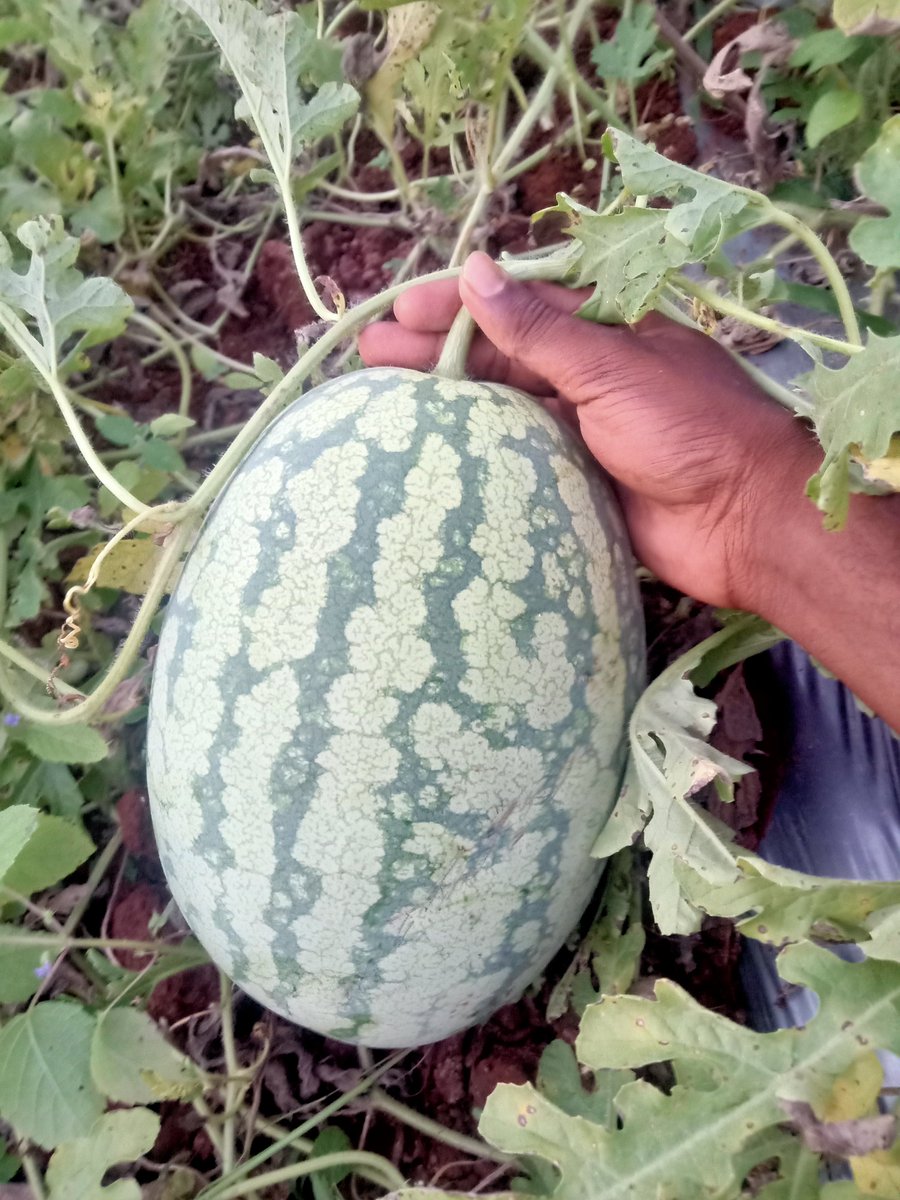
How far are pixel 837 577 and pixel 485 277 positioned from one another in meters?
0.56

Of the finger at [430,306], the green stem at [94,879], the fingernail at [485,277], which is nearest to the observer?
the fingernail at [485,277]

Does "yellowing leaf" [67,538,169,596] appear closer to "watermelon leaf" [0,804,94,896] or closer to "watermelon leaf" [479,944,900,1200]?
"watermelon leaf" [0,804,94,896]

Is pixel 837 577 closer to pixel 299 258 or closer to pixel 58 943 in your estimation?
pixel 299 258

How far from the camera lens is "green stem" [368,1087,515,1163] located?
1.34 m

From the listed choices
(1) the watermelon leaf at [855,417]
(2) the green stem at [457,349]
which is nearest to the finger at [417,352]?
(2) the green stem at [457,349]

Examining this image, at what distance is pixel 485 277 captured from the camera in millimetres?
1154

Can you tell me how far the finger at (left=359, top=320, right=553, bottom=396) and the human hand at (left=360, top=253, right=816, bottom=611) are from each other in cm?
23

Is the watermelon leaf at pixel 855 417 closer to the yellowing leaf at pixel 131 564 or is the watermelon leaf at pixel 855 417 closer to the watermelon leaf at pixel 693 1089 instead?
the watermelon leaf at pixel 693 1089

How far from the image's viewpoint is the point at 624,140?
0.95 meters

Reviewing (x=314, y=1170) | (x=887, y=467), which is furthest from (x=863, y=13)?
(x=314, y=1170)

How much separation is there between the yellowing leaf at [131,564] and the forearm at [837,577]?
2.63 ft

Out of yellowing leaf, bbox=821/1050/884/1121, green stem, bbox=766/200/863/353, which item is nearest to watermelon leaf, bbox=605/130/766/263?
green stem, bbox=766/200/863/353

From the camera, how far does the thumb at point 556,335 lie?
1.14 meters

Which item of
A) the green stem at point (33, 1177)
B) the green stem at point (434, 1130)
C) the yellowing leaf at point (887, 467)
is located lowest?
the green stem at point (434, 1130)
